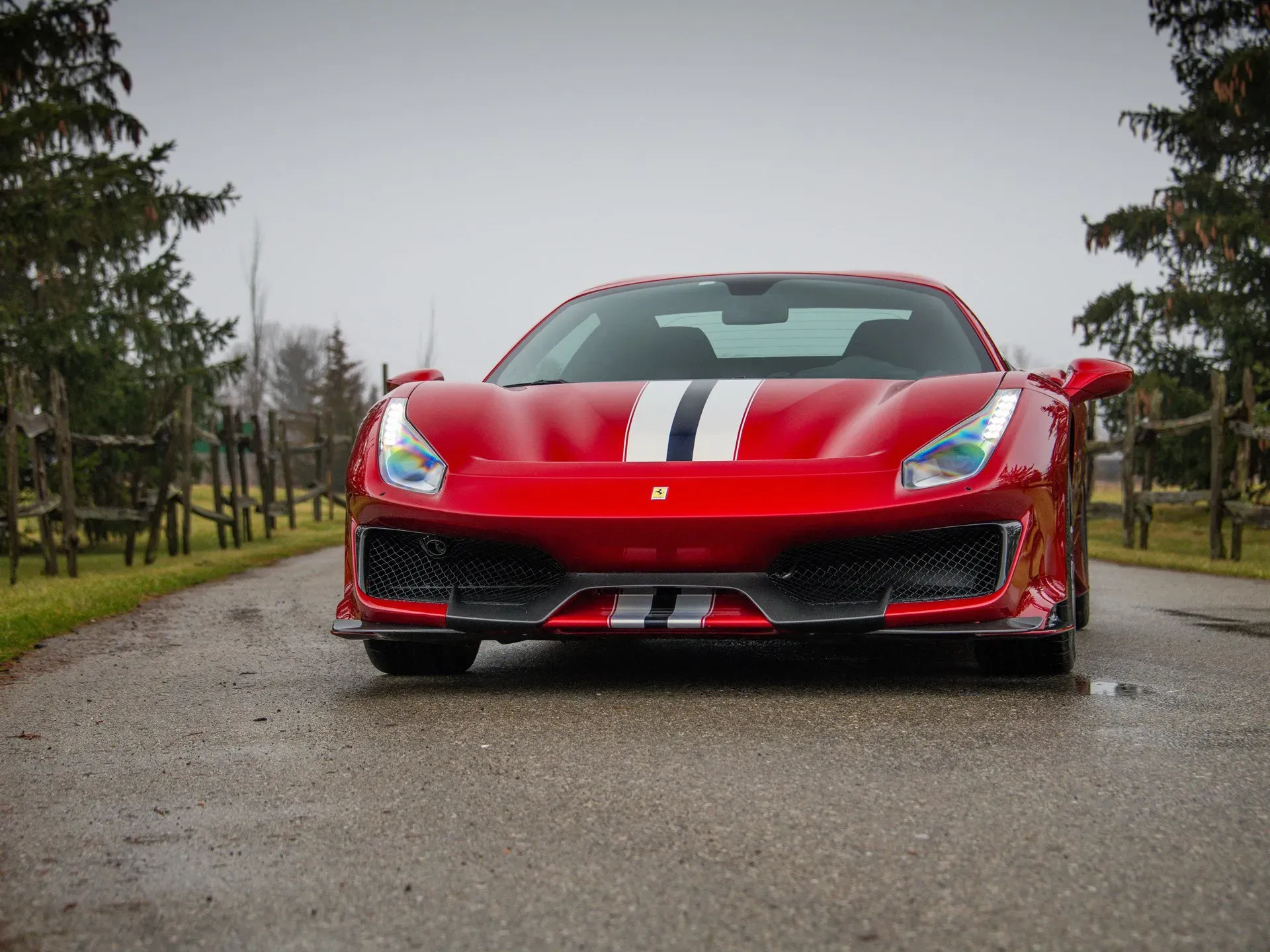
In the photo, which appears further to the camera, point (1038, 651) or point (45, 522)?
point (45, 522)

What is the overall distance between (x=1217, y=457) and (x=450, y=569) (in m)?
10.7

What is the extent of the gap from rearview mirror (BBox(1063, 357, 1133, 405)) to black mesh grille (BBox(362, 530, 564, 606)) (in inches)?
70.0

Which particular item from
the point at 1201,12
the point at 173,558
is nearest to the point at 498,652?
the point at 173,558

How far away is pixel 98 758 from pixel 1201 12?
891 inches

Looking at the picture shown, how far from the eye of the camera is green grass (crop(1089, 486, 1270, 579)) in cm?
1165

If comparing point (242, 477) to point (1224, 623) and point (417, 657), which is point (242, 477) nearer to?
point (1224, 623)

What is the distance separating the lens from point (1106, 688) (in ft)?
13.2

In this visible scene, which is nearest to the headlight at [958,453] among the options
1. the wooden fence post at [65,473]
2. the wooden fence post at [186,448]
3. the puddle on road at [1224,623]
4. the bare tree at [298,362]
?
the puddle on road at [1224,623]

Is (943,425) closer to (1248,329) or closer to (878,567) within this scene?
(878,567)

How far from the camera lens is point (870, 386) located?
423 cm

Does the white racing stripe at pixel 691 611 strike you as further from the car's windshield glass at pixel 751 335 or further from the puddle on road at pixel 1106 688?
the puddle on road at pixel 1106 688

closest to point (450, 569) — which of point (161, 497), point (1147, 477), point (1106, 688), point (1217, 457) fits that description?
point (1106, 688)

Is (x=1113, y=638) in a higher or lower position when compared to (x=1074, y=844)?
lower

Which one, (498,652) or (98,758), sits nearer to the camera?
(98,758)
